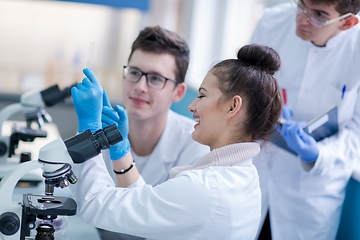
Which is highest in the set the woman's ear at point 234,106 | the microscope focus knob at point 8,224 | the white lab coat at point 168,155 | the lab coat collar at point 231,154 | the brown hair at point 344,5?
the brown hair at point 344,5

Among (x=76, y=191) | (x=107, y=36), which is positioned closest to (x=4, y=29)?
(x=107, y=36)

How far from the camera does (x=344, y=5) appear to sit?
142 centimetres

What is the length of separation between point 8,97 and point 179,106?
5.20ft

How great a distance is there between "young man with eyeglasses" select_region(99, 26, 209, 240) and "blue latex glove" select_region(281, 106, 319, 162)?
35cm

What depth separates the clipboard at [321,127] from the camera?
Result: 1515 mm

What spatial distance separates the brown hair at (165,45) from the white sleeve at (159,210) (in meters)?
0.85

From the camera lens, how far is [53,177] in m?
0.89

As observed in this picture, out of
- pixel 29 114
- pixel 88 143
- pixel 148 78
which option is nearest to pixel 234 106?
pixel 88 143

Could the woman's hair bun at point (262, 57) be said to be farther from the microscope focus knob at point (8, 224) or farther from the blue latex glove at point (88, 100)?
the microscope focus knob at point (8, 224)

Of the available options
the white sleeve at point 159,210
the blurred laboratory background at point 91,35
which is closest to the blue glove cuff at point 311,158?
the white sleeve at point 159,210

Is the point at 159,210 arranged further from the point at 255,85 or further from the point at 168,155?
the point at 168,155

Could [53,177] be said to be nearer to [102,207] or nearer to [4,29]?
[102,207]

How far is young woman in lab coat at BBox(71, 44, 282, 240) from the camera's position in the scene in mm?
935

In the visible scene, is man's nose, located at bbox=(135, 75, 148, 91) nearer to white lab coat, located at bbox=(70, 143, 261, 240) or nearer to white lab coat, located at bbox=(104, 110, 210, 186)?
white lab coat, located at bbox=(104, 110, 210, 186)
